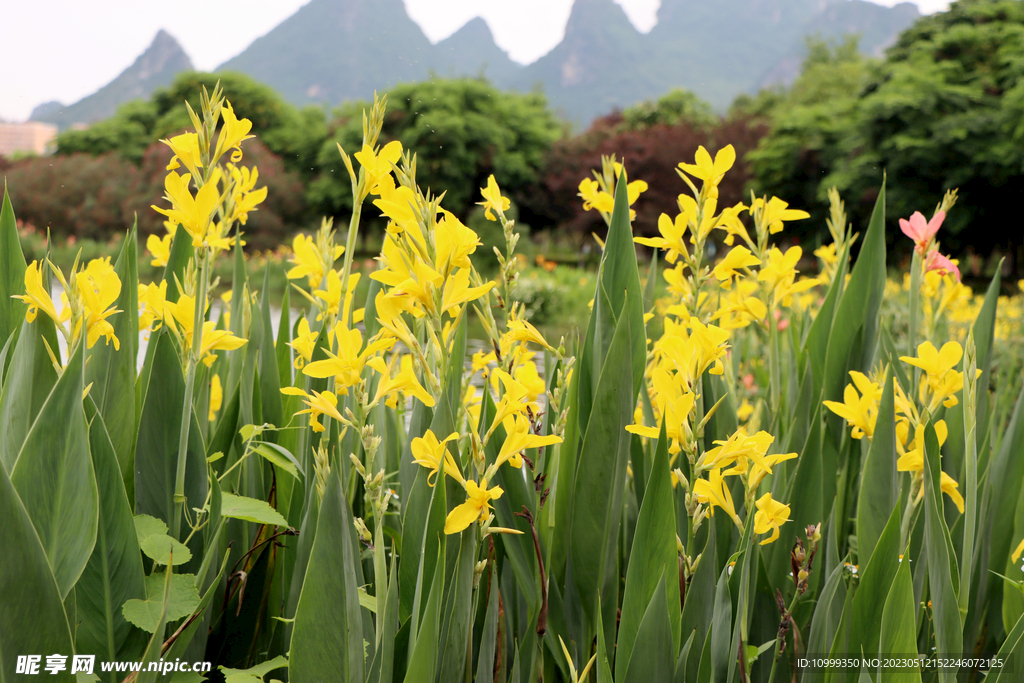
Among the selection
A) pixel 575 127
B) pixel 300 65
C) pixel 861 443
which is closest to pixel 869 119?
pixel 300 65

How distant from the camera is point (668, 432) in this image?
0.73 meters

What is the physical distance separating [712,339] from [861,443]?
62cm

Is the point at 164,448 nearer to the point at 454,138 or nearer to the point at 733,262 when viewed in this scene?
the point at 733,262

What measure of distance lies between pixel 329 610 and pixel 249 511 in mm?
248

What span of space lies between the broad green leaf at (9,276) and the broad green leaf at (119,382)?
0.11 meters

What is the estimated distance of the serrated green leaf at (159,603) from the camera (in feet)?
2.05

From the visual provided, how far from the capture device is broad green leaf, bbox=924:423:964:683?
679mm

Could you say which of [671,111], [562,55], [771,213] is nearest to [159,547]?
[771,213]

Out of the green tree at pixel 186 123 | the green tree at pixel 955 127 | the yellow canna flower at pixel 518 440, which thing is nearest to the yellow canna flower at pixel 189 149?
Answer: the yellow canna flower at pixel 518 440

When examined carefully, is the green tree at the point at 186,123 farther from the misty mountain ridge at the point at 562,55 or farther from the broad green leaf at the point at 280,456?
the broad green leaf at the point at 280,456

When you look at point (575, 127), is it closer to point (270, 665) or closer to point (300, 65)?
point (300, 65)

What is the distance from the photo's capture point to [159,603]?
0.66 meters

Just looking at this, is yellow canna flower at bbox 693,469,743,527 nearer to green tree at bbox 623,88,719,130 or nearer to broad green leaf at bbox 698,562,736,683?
broad green leaf at bbox 698,562,736,683

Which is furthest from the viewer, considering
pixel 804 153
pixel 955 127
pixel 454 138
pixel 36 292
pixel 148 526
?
pixel 804 153
